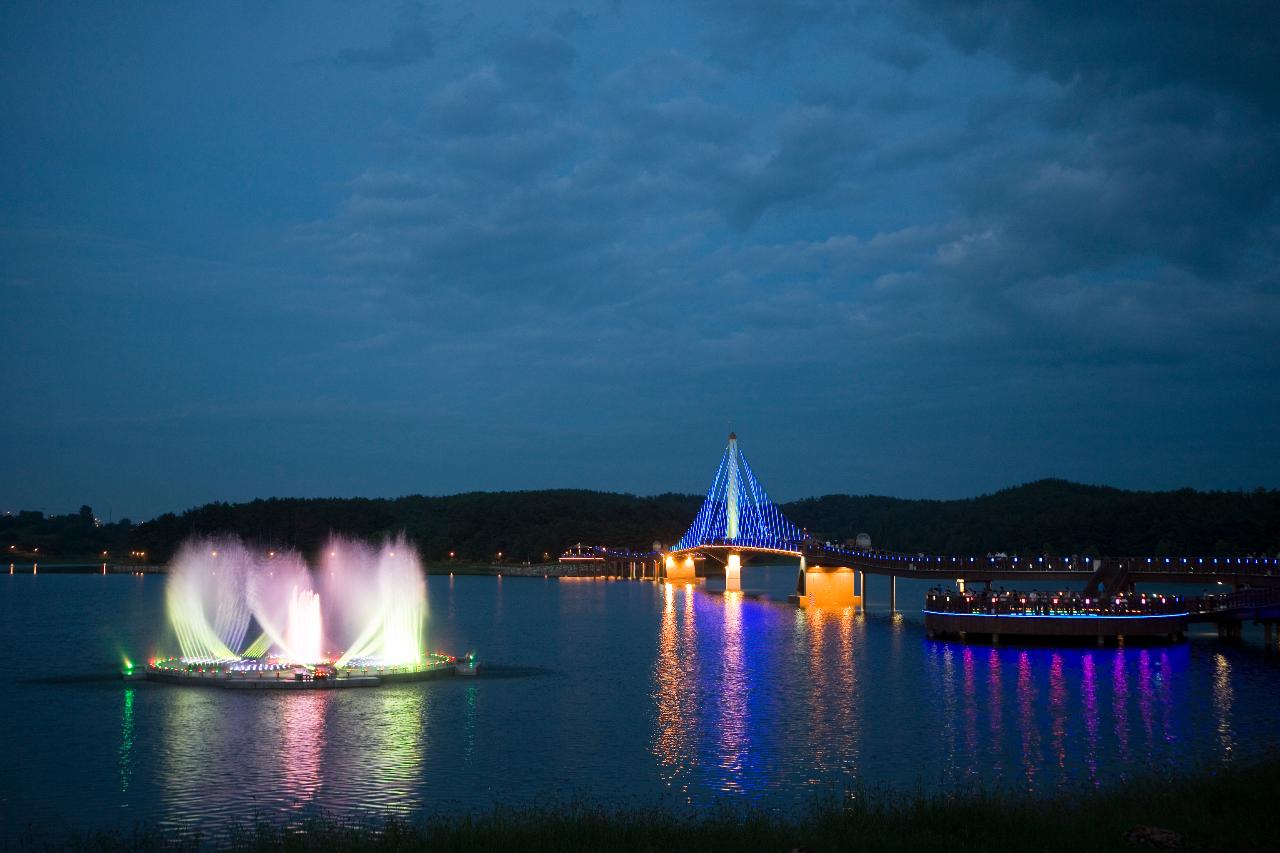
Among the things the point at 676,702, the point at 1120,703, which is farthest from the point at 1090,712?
the point at 676,702

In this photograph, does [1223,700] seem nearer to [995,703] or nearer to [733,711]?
[995,703]

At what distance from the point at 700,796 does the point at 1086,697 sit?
80.6 ft

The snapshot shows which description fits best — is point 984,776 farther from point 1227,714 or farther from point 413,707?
point 413,707

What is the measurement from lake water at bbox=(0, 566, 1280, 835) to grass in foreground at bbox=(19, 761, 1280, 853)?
452cm

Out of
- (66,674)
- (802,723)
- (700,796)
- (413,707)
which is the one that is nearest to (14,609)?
(66,674)

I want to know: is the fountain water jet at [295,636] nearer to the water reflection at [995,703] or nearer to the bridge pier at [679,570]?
the water reflection at [995,703]

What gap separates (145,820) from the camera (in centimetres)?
2697

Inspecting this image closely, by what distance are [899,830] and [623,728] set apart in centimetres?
2070

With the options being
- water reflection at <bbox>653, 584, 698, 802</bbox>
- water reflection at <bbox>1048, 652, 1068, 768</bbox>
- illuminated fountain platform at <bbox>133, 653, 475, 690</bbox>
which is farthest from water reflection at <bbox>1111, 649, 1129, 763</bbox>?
illuminated fountain platform at <bbox>133, 653, 475, 690</bbox>

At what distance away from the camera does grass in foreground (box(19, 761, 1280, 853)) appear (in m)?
19.2

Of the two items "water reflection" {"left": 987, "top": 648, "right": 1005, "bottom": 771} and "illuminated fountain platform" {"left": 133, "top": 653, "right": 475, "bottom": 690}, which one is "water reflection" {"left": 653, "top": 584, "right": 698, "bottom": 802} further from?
"illuminated fountain platform" {"left": 133, "top": 653, "right": 475, "bottom": 690}

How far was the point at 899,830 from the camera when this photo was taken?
20406mm

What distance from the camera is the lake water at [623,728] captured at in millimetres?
29984

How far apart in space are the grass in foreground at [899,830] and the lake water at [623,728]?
14.8 ft
